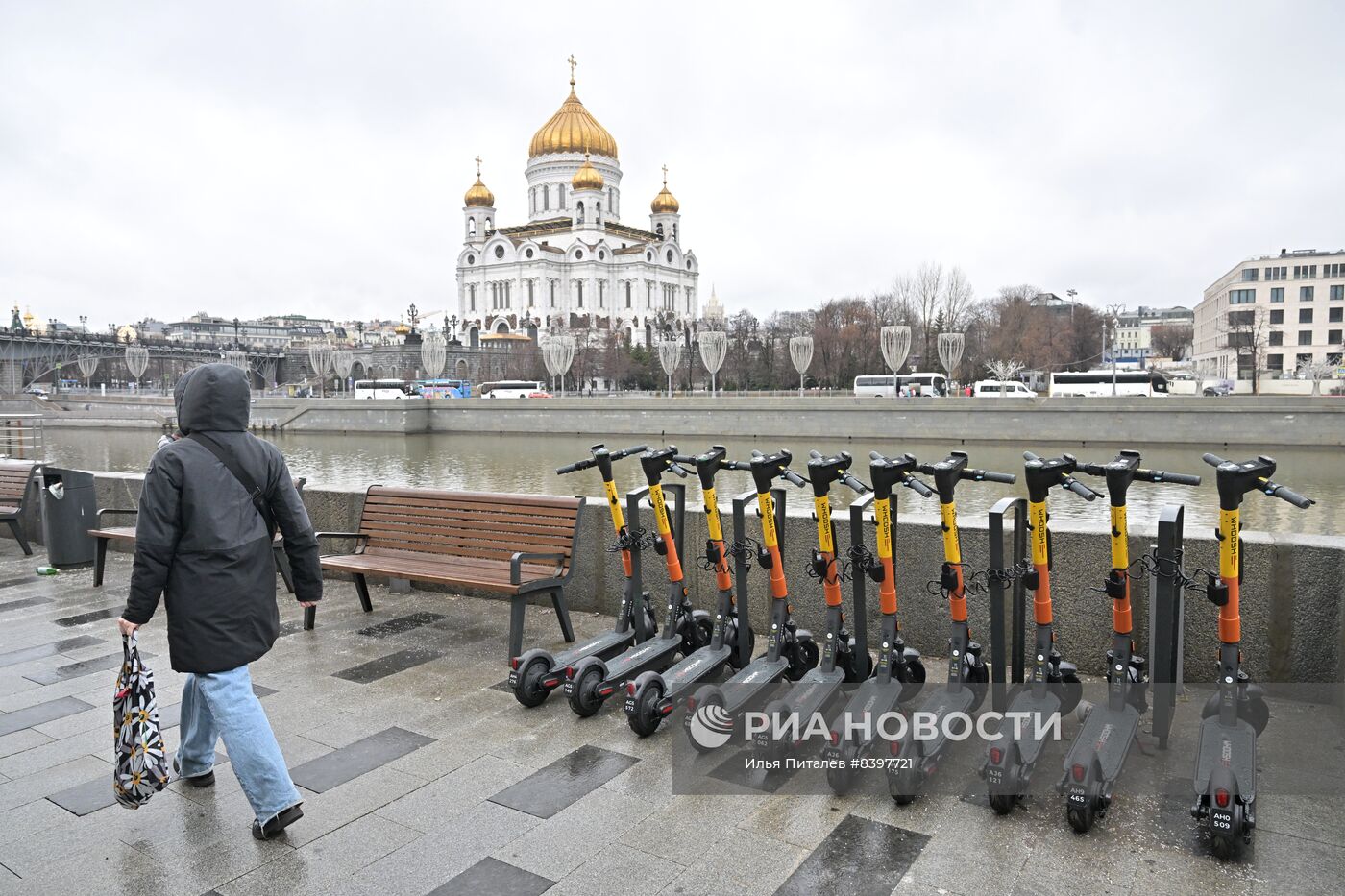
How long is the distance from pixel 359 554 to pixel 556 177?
101683 millimetres

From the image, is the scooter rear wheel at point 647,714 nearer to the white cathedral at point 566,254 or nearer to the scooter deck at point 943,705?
the scooter deck at point 943,705

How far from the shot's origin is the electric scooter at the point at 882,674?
356 cm

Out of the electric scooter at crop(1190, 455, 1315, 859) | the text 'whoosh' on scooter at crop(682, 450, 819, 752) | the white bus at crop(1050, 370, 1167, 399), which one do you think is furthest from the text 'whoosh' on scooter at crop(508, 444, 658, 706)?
the white bus at crop(1050, 370, 1167, 399)

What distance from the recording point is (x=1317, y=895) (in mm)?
2791

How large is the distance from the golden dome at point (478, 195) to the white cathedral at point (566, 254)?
0.11 m

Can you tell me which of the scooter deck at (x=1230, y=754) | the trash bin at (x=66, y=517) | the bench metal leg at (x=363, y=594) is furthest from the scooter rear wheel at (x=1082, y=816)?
the trash bin at (x=66, y=517)

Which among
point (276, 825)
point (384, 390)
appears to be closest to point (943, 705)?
point (276, 825)

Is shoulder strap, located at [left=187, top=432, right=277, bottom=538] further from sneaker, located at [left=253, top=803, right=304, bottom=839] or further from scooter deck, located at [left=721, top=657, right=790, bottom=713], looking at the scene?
scooter deck, located at [left=721, top=657, right=790, bottom=713]

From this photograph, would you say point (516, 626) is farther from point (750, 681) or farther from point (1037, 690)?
point (1037, 690)

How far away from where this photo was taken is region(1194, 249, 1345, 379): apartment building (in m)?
83.3

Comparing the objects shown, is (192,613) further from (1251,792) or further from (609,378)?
(609,378)

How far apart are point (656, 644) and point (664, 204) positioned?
11104 cm

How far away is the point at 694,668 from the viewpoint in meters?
4.45

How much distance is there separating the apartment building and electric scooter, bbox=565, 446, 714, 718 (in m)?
90.4
